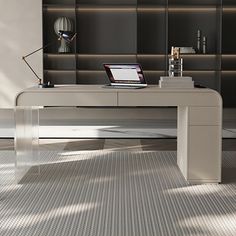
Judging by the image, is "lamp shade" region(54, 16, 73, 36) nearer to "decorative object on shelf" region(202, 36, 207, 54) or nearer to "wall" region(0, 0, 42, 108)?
"wall" region(0, 0, 42, 108)

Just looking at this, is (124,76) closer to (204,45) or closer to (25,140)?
(25,140)

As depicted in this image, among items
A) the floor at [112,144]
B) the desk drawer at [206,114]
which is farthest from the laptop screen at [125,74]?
the floor at [112,144]

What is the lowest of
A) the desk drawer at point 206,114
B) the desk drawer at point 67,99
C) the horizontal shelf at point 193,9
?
the desk drawer at point 206,114

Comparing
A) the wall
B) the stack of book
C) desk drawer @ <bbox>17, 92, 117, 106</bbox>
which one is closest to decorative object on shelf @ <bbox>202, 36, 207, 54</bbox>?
the wall

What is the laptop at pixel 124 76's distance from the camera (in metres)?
3.73

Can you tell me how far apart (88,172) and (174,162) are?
844mm

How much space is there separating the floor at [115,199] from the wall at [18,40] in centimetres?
125

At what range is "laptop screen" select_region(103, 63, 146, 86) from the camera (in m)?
3.71

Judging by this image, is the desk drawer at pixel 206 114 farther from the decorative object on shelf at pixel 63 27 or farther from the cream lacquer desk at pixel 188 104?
the decorative object on shelf at pixel 63 27

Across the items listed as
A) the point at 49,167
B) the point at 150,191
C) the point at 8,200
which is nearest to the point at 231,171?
the point at 150,191

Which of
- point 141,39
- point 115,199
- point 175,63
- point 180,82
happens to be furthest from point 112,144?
point 115,199

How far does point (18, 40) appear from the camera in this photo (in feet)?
18.8

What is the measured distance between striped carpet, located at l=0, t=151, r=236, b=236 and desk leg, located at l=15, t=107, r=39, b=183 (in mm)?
113

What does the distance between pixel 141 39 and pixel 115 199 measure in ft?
10.6
